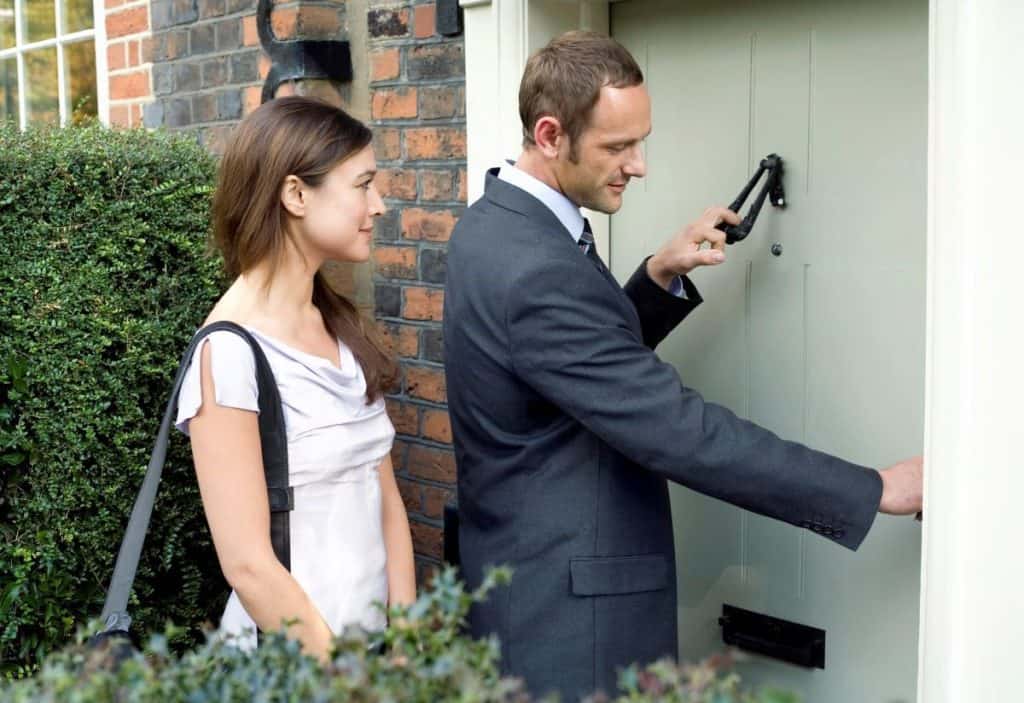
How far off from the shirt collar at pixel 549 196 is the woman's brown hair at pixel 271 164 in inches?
11.1

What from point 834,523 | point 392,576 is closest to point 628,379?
point 834,523

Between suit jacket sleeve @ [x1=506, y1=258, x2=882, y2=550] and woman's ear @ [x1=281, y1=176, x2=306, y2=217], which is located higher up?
woman's ear @ [x1=281, y1=176, x2=306, y2=217]

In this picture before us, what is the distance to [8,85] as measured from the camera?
5.74 m

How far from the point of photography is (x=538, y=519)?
2371mm

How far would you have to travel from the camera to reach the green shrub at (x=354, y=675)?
1371mm

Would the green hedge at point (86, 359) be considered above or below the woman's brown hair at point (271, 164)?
below

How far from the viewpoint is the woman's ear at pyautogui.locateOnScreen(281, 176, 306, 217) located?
2.33 meters

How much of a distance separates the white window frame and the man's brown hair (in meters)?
2.74

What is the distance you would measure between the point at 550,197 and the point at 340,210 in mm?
392

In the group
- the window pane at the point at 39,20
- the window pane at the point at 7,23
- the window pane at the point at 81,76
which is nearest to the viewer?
the window pane at the point at 81,76

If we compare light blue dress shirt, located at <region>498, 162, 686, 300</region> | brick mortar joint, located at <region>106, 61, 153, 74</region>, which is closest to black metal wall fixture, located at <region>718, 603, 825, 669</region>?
light blue dress shirt, located at <region>498, 162, 686, 300</region>

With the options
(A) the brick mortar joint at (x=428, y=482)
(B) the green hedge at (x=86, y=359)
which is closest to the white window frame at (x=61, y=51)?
(B) the green hedge at (x=86, y=359)

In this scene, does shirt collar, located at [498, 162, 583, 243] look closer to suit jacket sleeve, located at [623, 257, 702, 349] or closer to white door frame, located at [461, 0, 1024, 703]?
suit jacket sleeve, located at [623, 257, 702, 349]

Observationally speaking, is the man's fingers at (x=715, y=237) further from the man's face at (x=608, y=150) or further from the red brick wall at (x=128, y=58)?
the red brick wall at (x=128, y=58)
